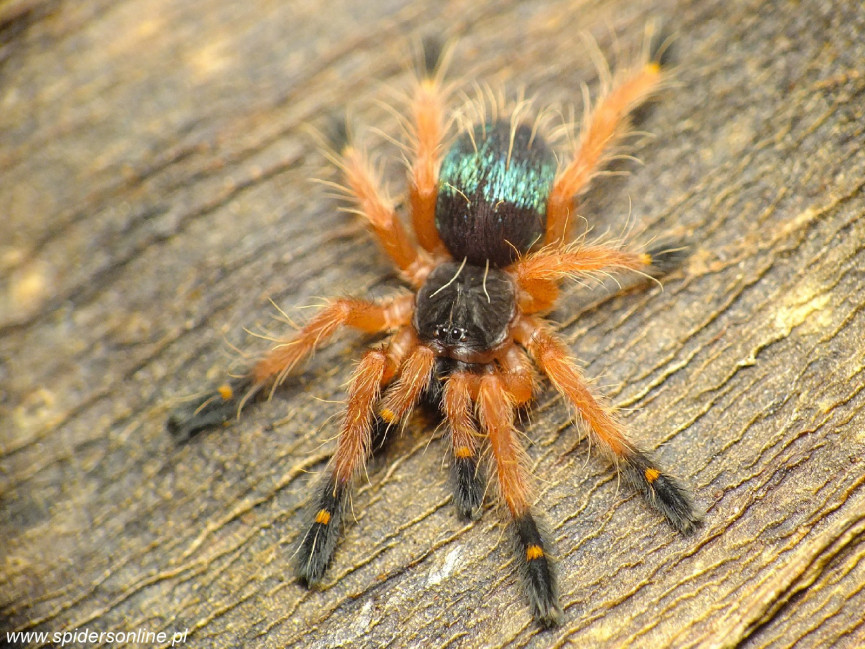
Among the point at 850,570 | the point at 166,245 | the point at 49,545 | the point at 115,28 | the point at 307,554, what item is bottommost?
the point at 850,570

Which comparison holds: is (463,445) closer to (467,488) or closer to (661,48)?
(467,488)

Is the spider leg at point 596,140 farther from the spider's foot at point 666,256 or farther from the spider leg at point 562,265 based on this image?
the spider's foot at point 666,256

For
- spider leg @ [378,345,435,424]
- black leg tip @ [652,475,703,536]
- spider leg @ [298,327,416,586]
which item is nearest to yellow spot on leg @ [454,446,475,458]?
spider leg @ [378,345,435,424]

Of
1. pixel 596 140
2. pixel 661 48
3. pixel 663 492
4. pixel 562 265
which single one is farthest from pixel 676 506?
pixel 661 48

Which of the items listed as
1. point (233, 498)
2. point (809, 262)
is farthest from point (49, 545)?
point (809, 262)

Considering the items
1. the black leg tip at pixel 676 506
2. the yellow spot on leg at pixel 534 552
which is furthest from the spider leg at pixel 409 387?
the black leg tip at pixel 676 506

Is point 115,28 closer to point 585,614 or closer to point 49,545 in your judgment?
point 49,545

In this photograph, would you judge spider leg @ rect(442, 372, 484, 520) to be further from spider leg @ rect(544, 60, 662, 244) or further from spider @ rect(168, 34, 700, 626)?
spider leg @ rect(544, 60, 662, 244)
